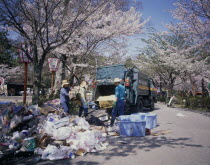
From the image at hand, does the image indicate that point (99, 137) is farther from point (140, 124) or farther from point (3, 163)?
point (3, 163)

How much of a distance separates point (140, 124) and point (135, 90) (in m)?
3.75

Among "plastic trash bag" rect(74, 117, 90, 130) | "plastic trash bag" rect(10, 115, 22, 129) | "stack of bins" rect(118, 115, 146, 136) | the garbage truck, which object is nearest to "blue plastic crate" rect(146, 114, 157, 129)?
"stack of bins" rect(118, 115, 146, 136)

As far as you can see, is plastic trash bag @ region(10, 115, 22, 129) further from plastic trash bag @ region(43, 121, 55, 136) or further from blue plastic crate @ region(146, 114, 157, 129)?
blue plastic crate @ region(146, 114, 157, 129)

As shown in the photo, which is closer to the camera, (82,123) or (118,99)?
(82,123)

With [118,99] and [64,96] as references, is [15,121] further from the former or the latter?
[118,99]

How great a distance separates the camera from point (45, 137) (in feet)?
13.4

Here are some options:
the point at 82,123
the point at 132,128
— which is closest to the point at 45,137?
the point at 82,123

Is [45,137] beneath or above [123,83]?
beneath

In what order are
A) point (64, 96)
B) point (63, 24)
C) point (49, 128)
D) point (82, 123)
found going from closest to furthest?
point (49, 128), point (82, 123), point (64, 96), point (63, 24)

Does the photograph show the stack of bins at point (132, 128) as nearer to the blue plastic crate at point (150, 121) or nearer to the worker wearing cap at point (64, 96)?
the blue plastic crate at point (150, 121)

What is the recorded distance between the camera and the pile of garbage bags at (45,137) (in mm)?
3779

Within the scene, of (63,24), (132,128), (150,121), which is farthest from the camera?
(63,24)

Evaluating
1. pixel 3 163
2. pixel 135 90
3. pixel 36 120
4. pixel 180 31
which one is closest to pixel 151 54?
pixel 180 31

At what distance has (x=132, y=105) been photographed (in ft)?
30.1
